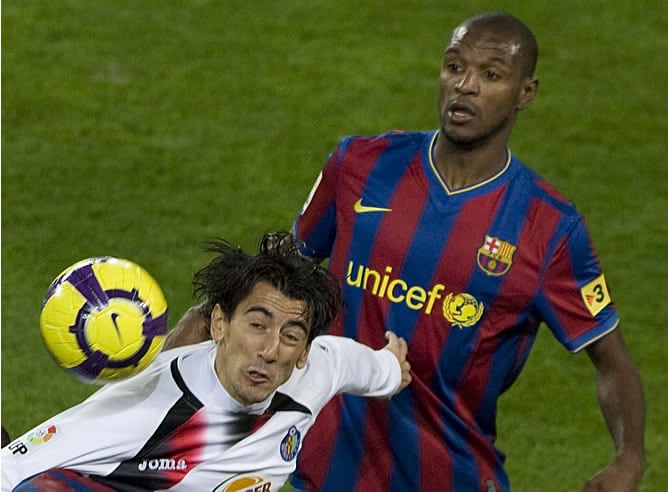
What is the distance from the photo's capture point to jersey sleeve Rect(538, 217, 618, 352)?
612cm

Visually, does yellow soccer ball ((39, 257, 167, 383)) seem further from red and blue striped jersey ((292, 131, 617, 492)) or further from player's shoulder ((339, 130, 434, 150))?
player's shoulder ((339, 130, 434, 150))

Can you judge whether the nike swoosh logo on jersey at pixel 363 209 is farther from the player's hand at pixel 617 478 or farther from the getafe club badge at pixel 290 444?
the player's hand at pixel 617 478

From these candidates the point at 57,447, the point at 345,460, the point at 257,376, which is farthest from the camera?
the point at 345,460

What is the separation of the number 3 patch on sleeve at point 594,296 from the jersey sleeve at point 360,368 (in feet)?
2.31

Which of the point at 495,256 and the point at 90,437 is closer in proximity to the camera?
the point at 90,437

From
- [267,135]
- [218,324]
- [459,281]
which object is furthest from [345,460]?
[267,135]

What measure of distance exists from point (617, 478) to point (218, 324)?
143 cm

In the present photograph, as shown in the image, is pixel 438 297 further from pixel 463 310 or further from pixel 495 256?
pixel 495 256

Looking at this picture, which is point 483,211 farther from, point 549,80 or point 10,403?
point 549,80

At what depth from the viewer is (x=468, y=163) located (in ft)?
20.6

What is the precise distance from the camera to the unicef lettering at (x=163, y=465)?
5.44m

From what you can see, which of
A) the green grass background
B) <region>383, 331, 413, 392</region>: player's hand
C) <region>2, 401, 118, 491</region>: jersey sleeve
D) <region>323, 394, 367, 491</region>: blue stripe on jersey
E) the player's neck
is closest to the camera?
<region>2, 401, 118, 491</region>: jersey sleeve

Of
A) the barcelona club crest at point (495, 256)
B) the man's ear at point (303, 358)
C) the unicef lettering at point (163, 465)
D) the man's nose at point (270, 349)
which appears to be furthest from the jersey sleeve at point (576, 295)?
the unicef lettering at point (163, 465)

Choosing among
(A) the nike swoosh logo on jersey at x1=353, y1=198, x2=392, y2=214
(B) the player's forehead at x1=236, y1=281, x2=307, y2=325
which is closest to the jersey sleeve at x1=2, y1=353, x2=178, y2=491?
(B) the player's forehead at x1=236, y1=281, x2=307, y2=325
